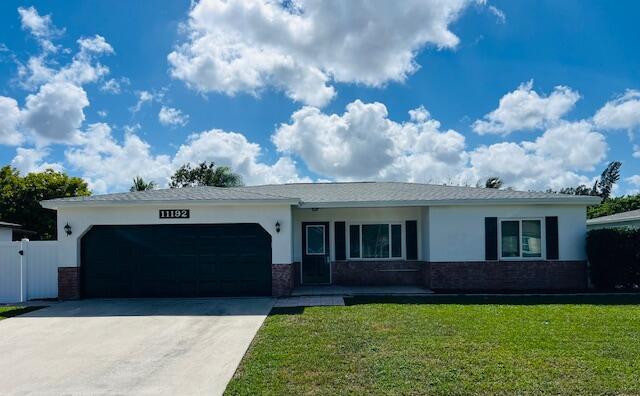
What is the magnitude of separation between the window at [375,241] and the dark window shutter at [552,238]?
439cm

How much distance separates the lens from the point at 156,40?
1295 cm

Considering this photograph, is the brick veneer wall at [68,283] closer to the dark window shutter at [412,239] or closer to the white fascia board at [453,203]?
the white fascia board at [453,203]

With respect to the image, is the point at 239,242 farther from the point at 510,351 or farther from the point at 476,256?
the point at 510,351

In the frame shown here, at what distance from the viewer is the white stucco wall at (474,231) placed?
14250 millimetres

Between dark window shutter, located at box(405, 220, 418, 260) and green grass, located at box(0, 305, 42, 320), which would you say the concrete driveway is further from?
dark window shutter, located at box(405, 220, 418, 260)

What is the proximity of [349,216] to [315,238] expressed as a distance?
1.33 metres

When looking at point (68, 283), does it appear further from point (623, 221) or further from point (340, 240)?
point (623, 221)

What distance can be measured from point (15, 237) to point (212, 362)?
65.2 feet

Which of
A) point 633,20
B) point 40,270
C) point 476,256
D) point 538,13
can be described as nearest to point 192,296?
point 40,270

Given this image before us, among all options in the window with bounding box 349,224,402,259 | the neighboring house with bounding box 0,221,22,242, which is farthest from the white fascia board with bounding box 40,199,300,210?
the neighboring house with bounding box 0,221,22,242

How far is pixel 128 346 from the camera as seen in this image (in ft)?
25.9

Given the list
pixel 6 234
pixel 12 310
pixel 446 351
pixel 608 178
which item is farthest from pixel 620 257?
pixel 608 178

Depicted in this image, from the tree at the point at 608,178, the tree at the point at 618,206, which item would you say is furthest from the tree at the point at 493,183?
the tree at the point at 608,178

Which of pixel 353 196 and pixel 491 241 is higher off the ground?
pixel 353 196
